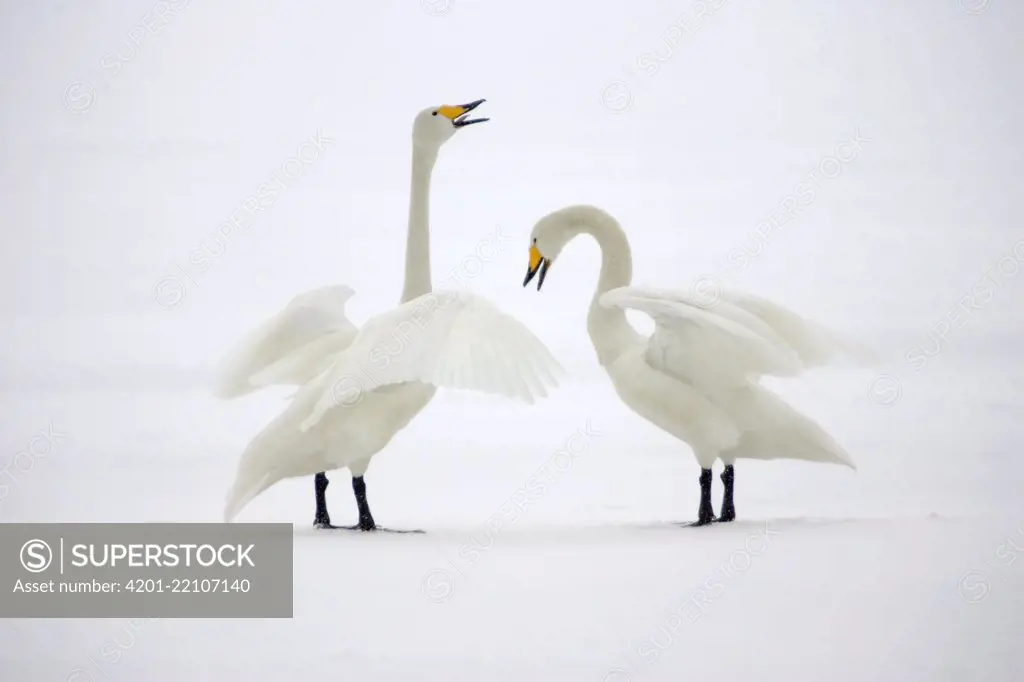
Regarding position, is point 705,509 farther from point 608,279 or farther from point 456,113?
point 456,113

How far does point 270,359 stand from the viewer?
7.07 m

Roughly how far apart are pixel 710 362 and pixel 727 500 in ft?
2.06

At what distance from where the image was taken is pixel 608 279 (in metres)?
7.11

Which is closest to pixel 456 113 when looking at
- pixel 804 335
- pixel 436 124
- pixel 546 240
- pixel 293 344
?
pixel 436 124

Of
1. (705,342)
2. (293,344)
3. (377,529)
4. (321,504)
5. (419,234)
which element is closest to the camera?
(705,342)

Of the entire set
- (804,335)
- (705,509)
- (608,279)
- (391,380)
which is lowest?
(705,509)

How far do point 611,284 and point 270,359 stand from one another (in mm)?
1568

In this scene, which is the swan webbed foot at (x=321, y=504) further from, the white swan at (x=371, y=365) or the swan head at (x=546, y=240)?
the swan head at (x=546, y=240)

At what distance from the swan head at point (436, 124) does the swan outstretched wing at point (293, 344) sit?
0.85 meters

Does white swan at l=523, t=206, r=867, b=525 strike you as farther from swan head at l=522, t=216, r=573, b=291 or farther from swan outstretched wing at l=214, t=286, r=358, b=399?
swan outstretched wing at l=214, t=286, r=358, b=399

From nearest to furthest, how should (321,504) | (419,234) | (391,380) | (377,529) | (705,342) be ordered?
1. (391,380)
2. (705,342)
3. (377,529)
4. (321,504)
5. (419,234)

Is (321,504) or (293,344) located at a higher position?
(293,344)

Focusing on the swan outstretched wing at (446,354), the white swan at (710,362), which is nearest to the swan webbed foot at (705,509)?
the white swan at (710,362)

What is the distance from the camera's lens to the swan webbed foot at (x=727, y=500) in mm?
6727
